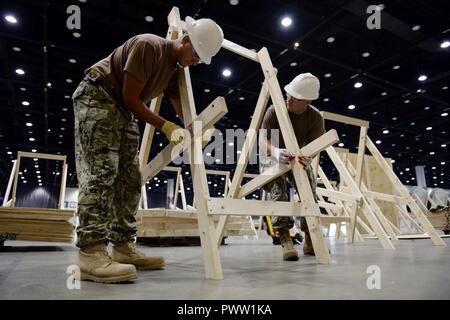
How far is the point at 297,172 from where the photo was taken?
2.60m

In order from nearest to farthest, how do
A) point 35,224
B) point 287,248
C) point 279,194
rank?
point 287,248 → point 279,194 → point 35,224

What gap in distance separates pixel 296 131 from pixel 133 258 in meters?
2.00

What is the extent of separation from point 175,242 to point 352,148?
1391 cm

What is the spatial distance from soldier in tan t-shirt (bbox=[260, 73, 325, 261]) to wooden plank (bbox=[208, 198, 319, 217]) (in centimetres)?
44

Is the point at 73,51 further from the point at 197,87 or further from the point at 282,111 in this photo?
the point at 282,111

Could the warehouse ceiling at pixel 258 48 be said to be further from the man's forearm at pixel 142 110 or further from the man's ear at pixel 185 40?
the man's forearm at pixel 142 110

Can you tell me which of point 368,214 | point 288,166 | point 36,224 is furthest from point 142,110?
point 368,214

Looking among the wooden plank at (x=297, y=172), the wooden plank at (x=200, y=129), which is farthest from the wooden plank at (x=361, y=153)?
the wooden plank at (x=200, y=129)

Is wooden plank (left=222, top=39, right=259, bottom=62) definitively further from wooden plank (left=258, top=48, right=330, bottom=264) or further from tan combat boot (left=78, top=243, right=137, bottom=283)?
tan combat boot (left=78, top=243, right=137, bottom=283)

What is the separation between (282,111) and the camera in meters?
2.77

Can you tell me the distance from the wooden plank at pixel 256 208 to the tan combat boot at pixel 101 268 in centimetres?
53

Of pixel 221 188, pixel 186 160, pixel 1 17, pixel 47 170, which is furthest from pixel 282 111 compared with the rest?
pixel 221 188

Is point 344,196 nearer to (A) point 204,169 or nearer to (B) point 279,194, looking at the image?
(B) point 279,194

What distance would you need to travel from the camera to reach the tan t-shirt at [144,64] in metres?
1.78
